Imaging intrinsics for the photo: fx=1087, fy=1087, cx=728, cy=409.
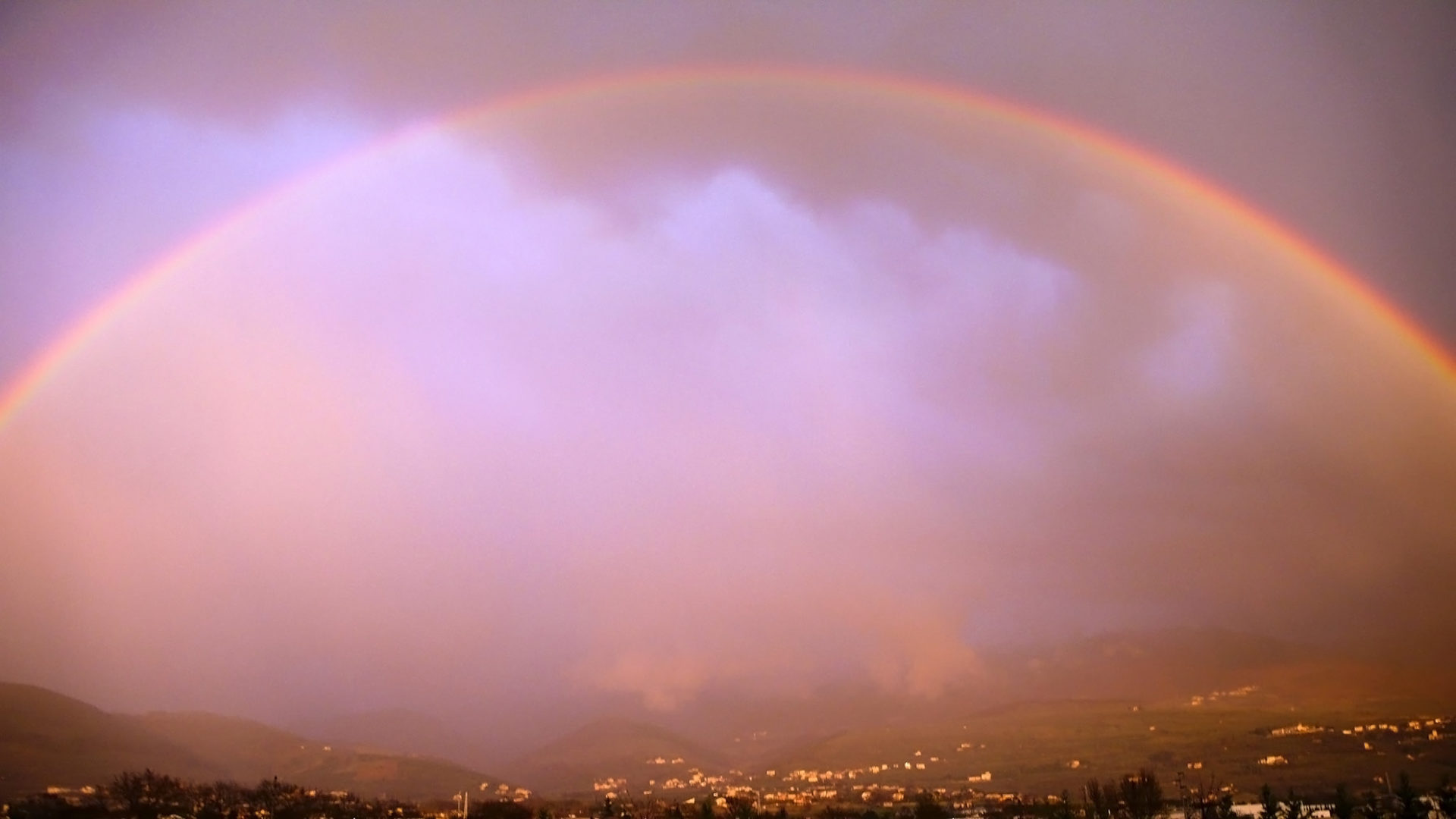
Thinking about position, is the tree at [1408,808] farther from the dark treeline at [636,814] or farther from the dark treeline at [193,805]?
the dark treeline at [193,805]

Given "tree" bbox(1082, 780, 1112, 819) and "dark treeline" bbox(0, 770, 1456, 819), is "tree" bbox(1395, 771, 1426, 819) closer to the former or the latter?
"dark treeline" bbox(0, 770, 1456, 819)

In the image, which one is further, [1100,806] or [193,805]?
[1100,806]

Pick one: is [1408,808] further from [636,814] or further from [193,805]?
[193,805]

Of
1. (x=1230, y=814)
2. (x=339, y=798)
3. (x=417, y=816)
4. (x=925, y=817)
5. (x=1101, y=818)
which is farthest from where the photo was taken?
(x=339, y=798)

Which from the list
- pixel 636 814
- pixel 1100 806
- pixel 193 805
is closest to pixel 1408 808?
pixel 1100 806

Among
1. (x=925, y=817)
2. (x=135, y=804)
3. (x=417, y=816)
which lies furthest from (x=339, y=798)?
(x=925, y=817)

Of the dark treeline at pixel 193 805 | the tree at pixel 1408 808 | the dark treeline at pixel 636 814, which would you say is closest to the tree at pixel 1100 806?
the dark treeline at pixel 636 814

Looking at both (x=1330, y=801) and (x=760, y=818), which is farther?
Result: (x=1330, y=801)

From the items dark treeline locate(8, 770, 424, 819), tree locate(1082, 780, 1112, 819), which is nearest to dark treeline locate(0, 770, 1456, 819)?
dark treeline locate(8, 770, 424, 819)

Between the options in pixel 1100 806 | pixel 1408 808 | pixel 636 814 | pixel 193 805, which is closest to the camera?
pixel 1408 808

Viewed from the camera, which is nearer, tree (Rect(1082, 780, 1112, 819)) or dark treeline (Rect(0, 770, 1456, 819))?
dark treeline (Rect(0, 770, 1456, 819))

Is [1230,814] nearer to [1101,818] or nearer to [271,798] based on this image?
[1101,818]
